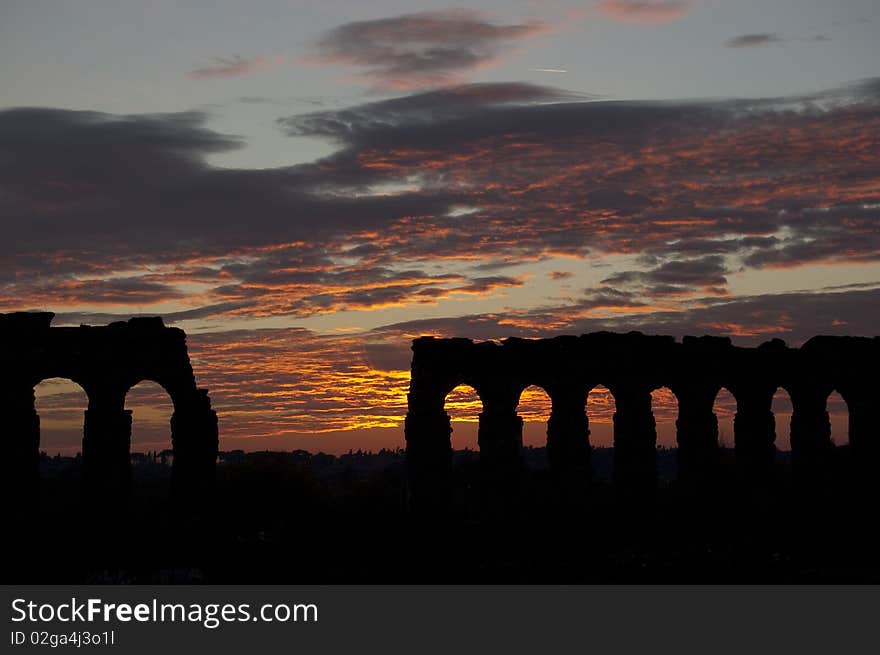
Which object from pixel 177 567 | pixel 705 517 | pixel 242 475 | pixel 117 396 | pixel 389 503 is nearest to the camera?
pixel 177 567

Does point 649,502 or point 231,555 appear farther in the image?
point 649,502

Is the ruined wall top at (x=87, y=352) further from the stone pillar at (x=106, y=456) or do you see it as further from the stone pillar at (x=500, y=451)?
the stone pillar at (x=500, y=451)

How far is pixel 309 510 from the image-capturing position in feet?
170

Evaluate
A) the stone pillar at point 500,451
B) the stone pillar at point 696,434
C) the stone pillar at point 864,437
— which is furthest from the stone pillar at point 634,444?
the stone pillar at point 864,437

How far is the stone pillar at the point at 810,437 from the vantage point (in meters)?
54.4

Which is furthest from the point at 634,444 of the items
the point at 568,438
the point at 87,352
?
the point at 87,352

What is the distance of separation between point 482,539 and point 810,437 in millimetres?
16163

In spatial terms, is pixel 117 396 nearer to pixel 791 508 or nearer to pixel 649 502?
pixel 649 502

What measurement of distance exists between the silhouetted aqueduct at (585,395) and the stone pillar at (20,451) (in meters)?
11.4

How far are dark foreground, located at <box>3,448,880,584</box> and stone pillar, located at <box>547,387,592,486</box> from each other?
1.86 feet

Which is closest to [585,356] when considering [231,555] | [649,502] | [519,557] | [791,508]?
[649,502]

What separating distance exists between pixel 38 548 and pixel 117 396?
19.3 ft

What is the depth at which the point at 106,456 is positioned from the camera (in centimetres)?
4491

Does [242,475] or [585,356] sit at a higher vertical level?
[585,356]
